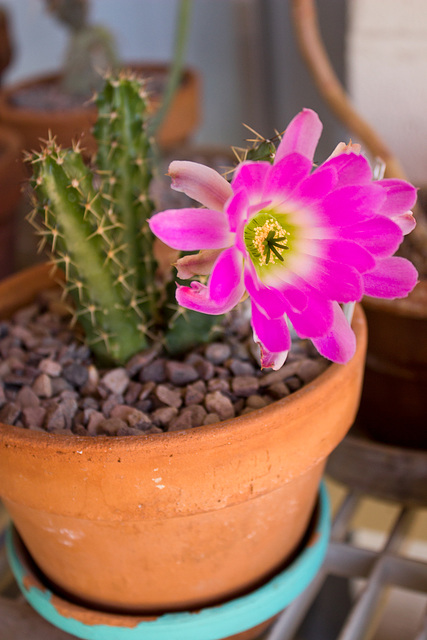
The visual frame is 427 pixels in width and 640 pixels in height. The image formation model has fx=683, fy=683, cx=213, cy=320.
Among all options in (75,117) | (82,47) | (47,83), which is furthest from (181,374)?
(47,83)

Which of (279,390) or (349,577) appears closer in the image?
(279,390)

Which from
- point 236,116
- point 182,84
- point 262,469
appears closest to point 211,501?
point 262,469

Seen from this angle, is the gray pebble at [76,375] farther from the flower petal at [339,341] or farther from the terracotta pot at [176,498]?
the flower petal at [339,341]

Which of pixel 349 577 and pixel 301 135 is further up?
pixel 301 135

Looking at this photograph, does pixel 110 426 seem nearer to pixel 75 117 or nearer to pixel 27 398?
pixel 27 398

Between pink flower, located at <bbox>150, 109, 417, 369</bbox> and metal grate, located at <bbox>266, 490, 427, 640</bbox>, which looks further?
metal grate, located at <bbox>266, 490, 427, 640</bbox>

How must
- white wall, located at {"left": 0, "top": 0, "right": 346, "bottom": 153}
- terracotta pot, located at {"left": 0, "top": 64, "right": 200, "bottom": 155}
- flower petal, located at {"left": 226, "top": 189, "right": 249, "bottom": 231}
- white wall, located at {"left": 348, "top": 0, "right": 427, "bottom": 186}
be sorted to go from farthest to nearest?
white wall, located at {"left": 0, "top": 0, "right": 346, "bottom": 153} < terracotta pot, located at {"left": 0, "top": 64, "right": 200, "bottom": 155} < white wall, located at {"left": 348, "top": 0, "right": 427, "bottom": 186} < flower petal, located at {"left": 226, "top": 189, "right": 249, "bottom": 231}

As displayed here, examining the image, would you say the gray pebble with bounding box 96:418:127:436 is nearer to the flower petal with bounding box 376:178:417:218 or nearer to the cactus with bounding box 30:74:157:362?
the cactus with bounding box 30:74:157:362

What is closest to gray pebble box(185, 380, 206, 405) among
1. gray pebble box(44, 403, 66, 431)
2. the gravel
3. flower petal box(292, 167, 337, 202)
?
Result: the gravel
